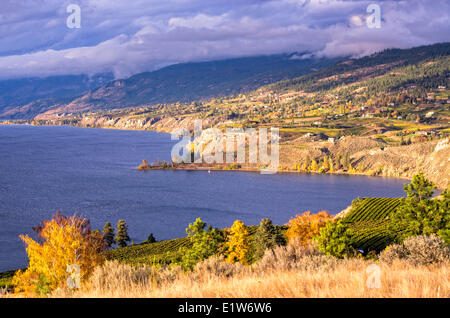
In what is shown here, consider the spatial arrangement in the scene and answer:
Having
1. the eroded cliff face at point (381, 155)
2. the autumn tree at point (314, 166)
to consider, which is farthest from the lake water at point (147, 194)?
the eroded cliff face at point (381, 155)

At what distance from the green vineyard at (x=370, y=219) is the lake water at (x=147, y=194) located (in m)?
16.3

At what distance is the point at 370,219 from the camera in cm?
7269

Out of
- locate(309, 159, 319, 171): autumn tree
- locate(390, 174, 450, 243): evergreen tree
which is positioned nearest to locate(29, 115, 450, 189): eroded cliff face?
locate(309, 159, 319, 171): autumn tree

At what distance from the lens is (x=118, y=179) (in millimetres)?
122938

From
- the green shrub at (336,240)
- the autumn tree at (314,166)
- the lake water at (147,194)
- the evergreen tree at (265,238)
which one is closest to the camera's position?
the green shrub at (336,240)

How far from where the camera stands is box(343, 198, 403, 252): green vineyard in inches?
1944

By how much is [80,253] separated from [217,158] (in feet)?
462

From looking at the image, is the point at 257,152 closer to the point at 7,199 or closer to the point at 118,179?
the point at 118,179

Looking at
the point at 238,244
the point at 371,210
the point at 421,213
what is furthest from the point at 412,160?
the point at 421,213
